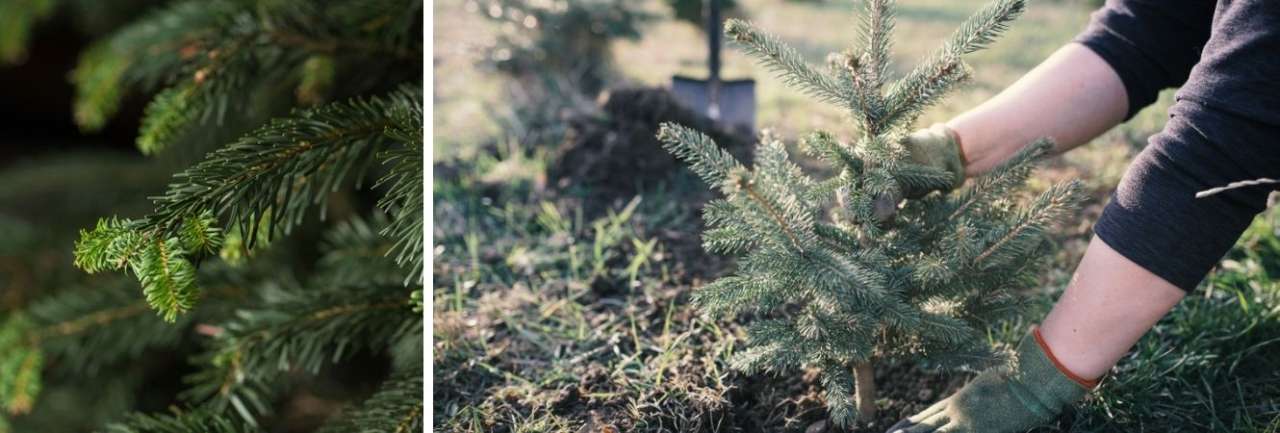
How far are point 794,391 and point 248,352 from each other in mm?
757

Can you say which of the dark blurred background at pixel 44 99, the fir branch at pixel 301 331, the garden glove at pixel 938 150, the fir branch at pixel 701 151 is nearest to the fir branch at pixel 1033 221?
the garden glove at pixel 938 150

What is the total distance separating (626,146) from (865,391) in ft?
3.57

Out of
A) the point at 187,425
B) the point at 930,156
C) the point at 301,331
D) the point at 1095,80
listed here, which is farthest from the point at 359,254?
the point at 1095,80

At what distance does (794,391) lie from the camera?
1.38 meters

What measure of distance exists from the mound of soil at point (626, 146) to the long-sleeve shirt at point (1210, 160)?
1.03 m

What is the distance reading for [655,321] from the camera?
5.25ft

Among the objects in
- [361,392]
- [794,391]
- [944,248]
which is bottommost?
[361,392]

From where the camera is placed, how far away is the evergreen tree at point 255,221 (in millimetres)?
1077

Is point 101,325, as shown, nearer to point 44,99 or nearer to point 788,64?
point 788,64

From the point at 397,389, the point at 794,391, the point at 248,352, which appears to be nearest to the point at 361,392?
the point at 248,352

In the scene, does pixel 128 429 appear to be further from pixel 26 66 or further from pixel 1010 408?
pixel 26 66

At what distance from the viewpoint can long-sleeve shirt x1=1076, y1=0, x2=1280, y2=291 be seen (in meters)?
1.13

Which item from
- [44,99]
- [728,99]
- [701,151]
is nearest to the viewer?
[701,151]

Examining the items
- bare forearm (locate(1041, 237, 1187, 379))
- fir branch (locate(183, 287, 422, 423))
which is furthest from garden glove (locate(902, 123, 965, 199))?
fir branch (locate(183, 287, 422, 423))
